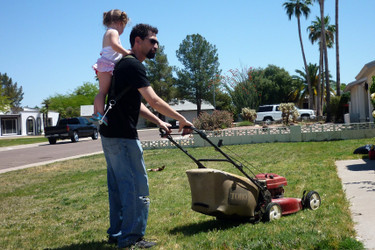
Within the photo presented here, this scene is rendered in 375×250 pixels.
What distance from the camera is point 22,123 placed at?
6019 centimetres

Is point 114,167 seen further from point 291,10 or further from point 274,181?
point 291,10

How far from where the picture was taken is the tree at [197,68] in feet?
216

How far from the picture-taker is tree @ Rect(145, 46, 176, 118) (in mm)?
68812

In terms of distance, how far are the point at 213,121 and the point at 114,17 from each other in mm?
22115

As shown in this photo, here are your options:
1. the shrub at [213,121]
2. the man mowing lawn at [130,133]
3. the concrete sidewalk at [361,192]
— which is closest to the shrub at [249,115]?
the shrub at [213,121]

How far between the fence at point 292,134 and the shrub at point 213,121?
6.37 meters

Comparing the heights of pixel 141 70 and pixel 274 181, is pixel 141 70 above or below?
above

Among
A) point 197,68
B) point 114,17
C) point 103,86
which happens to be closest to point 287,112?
point 114,17

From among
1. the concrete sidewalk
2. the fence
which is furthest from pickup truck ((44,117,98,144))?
the concrete sidewalk

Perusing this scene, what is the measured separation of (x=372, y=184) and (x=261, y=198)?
284 cm

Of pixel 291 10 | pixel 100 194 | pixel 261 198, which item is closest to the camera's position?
pixel 261 198

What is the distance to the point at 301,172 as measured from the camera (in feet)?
27.8

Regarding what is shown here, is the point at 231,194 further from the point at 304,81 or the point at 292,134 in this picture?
the point at 304,81

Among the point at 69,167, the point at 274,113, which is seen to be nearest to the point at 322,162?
the point at 69,167
